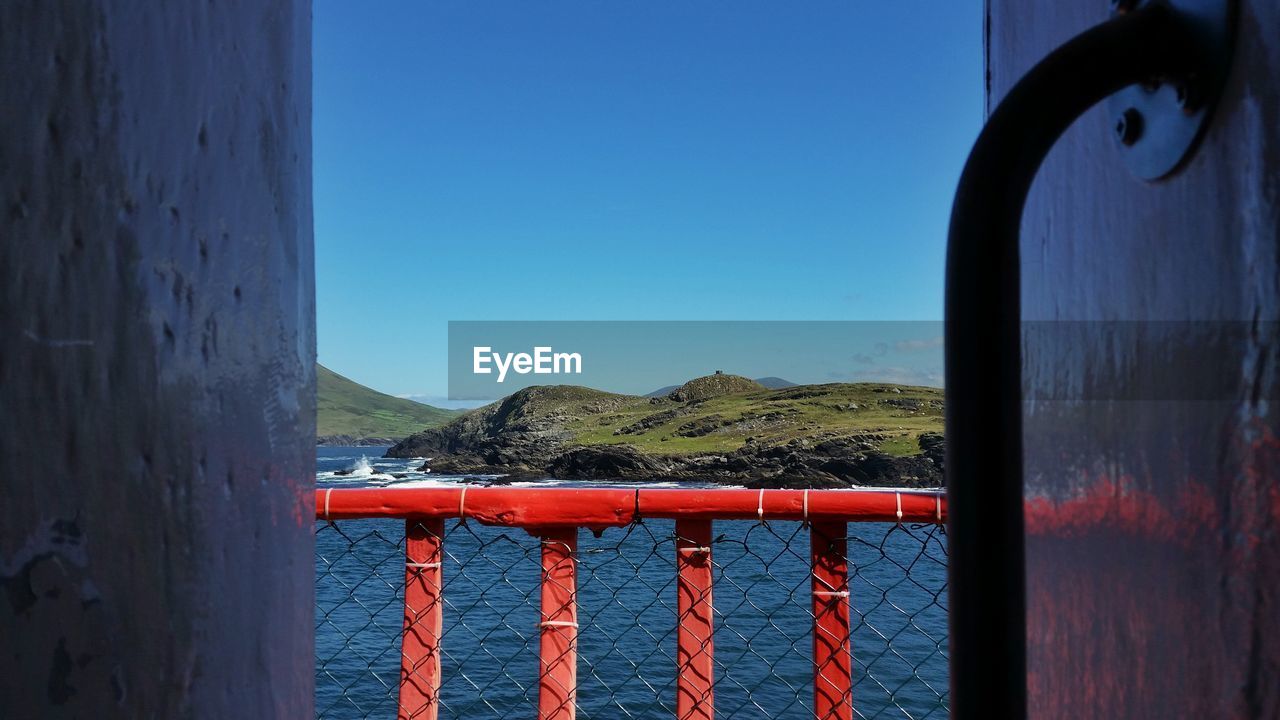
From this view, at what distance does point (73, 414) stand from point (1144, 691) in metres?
0.53

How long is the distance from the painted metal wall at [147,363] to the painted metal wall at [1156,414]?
1.64 feet

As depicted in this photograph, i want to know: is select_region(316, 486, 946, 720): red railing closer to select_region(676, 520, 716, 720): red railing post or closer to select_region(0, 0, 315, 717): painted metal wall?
select_region(676, 520, 716, 720): red railing post

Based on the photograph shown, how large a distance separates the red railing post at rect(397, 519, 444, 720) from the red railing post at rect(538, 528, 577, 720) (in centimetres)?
28

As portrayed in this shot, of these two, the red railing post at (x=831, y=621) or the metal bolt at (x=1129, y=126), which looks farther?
the red railing post at (x=831, y=621)

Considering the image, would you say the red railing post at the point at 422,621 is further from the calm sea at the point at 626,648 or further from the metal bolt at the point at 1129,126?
the calm sea at the point at 626,648

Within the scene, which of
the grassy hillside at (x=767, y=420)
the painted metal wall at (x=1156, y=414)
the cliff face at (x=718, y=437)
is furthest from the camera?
the grassy hillside at (x=767, y=420)

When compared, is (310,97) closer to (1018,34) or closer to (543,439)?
(1018,34)

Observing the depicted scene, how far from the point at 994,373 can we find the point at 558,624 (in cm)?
205

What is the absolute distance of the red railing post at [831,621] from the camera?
2.18m

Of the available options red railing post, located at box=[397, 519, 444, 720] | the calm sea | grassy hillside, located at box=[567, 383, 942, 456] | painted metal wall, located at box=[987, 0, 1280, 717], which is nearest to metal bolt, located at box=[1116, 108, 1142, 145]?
painted metal wall, located at box=[987, 0, 1280, 717]

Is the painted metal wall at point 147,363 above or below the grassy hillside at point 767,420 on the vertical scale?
above

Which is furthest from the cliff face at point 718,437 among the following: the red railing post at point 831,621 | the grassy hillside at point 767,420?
the red railing post at point 831,621

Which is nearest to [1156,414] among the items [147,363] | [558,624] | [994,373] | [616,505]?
[994,373]

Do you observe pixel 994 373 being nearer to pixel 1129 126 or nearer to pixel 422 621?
pixel 1129 126
